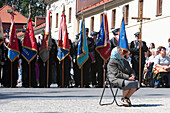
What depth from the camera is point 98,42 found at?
66.1ft

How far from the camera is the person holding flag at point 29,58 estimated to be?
19.5 m

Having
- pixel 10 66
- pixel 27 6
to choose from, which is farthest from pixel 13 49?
pixel 27 6

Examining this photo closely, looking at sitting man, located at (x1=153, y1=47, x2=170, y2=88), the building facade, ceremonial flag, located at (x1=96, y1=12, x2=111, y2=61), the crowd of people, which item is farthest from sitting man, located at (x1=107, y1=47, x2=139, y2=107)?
the building facade

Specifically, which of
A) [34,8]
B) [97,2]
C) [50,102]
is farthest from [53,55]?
[34,8]

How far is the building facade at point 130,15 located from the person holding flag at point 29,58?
18.2 feet

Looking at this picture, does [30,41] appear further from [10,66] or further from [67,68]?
[67,68]

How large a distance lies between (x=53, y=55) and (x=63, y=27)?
132 cm

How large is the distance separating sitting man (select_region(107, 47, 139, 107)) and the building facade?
491 inches

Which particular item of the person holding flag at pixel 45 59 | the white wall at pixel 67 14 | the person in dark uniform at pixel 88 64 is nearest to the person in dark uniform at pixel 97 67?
the person in dark uniform at pixel 88 64

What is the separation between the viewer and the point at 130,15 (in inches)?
1624

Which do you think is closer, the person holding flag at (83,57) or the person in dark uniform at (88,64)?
the person holding flag at (83,57)

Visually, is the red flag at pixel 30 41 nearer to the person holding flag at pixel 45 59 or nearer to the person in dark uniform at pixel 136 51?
the person holding flag at pixel 45 59

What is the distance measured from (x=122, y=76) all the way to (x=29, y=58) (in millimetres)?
8368

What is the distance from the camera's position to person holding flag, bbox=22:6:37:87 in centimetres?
1950
